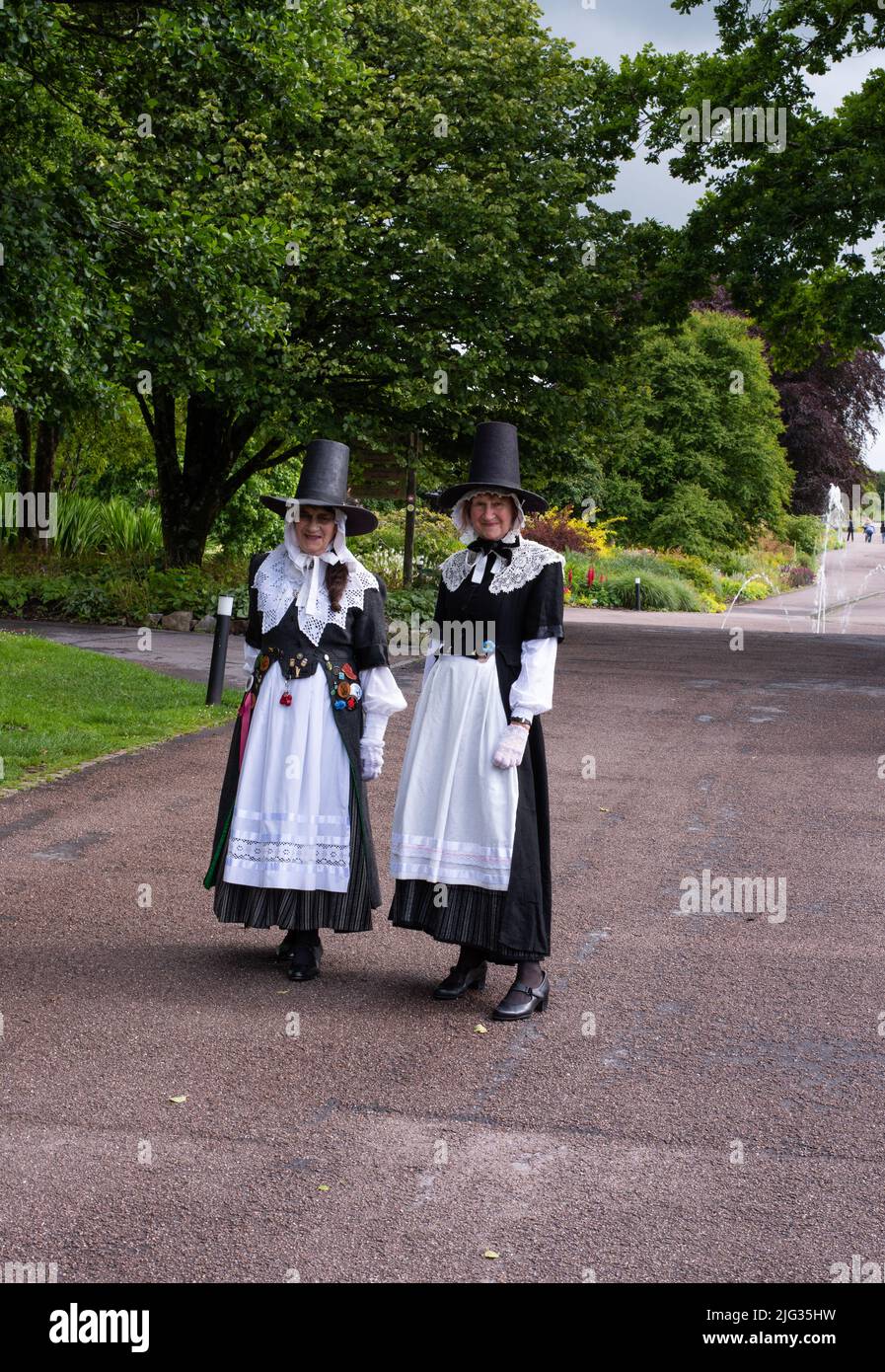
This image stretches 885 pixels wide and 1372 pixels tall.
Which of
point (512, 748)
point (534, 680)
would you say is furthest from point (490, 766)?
point (534, 680)

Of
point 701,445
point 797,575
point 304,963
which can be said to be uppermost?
point 701,445

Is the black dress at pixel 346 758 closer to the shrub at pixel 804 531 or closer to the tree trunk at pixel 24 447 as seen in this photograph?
the tree trunk at pixel 24 447

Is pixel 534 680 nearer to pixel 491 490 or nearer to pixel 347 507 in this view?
pixel 491 490

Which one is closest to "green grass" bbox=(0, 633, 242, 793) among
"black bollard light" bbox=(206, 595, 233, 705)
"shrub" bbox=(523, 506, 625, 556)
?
"black bollard light" bbox=(206, 595, 233, 705)

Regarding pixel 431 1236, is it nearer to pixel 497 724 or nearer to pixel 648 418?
pixel 497 724

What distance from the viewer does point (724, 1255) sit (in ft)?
12.1

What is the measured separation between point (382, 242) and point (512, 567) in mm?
16524

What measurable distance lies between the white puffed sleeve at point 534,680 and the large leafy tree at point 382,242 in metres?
9.67

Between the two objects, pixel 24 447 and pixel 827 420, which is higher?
pixel 827 420

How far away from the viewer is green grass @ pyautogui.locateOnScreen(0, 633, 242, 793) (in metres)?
10.5

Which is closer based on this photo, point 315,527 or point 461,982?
point 461,982

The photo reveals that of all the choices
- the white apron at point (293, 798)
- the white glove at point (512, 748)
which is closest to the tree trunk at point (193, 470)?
the white apron at point (293, 798)

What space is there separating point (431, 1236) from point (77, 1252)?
88cm

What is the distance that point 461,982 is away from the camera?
5.77m
